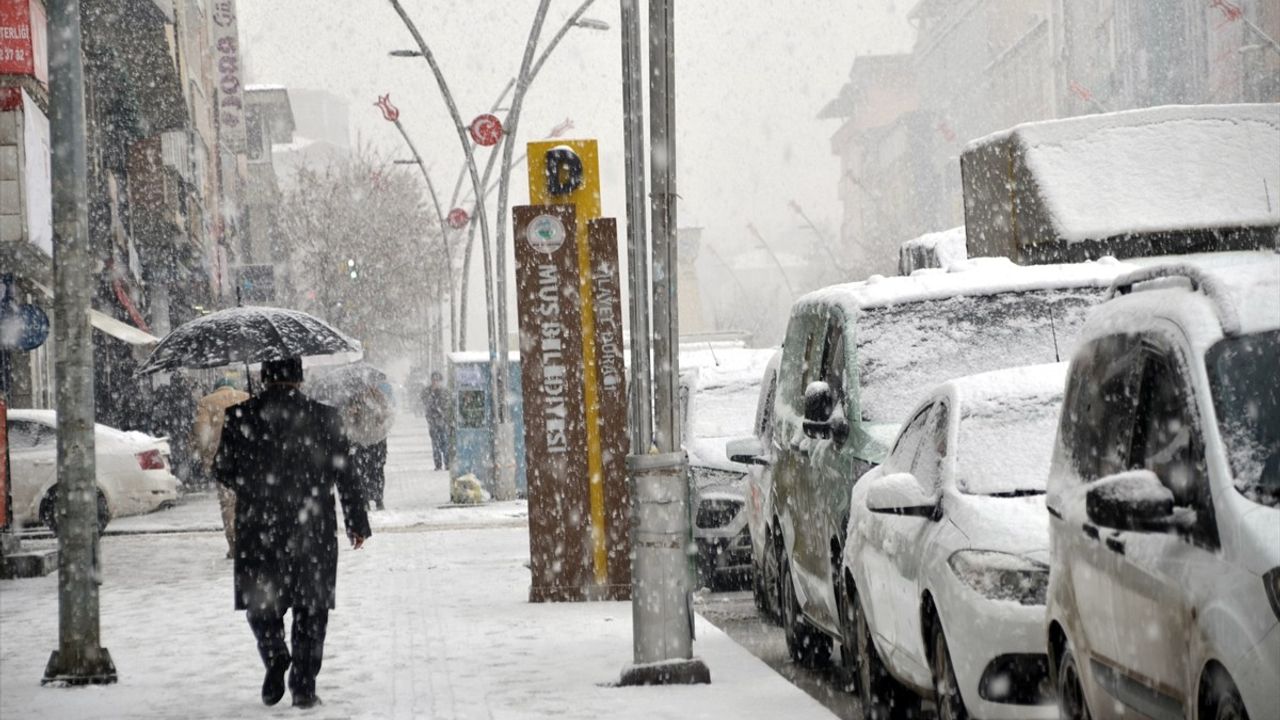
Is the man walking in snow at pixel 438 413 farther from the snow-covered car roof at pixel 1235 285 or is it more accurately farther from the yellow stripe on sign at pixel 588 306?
the snow-covered car roof at pixel 1235 285

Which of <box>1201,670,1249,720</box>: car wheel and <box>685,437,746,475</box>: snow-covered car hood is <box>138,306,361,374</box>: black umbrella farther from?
<box>1201,670,1249,720</box>: car wheel

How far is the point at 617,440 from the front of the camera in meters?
14.2

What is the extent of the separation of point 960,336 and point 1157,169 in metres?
3.50

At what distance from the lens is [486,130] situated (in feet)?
105

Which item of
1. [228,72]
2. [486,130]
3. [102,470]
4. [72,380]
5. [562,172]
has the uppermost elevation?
[228,72]

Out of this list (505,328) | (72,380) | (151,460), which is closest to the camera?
(72,380)

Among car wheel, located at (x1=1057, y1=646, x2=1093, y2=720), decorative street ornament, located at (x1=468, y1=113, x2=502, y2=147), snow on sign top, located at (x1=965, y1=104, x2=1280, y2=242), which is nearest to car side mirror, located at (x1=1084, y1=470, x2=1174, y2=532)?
car wheel, located at (x1=1057, y1=646, x2=1093, y2=720)

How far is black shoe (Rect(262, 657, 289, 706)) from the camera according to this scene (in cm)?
982

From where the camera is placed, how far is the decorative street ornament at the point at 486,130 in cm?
3188

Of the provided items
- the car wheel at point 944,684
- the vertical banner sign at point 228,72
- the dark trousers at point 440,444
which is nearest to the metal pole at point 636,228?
the car wheel at point 944,684

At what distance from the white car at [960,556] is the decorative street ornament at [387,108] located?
31067mm

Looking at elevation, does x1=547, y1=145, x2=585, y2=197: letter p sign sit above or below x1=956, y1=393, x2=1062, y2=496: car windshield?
Result: above

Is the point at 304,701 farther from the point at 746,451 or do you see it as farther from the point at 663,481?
the point at 746,451

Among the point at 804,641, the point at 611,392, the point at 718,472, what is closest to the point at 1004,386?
the point at 804,641
